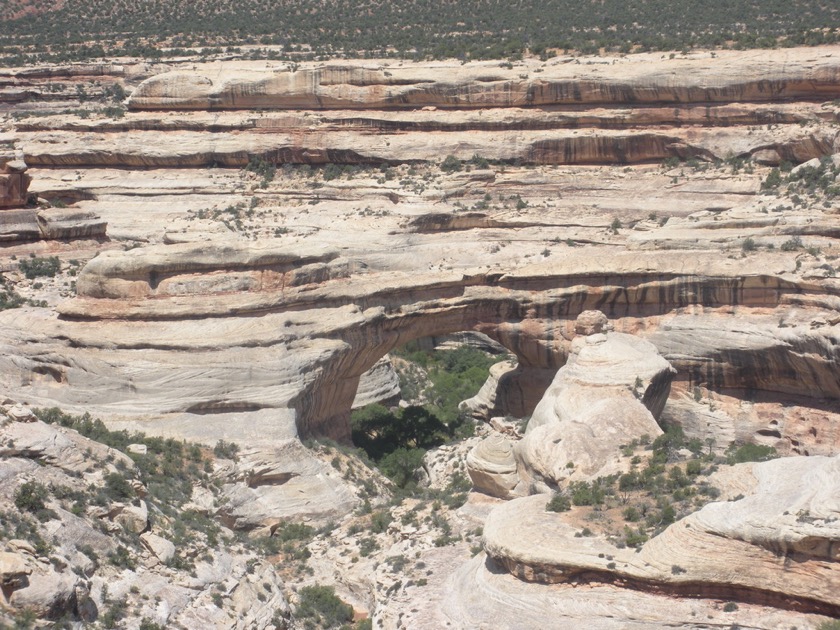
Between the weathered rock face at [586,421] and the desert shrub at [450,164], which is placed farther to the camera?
the desert shrub at [450,164]

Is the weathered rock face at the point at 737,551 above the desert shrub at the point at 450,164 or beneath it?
beneath

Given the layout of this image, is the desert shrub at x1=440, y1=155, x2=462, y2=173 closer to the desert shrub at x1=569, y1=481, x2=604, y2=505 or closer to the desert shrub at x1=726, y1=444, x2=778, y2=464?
the desert shrub at x1=726, y1=444, x2=778, y2=464

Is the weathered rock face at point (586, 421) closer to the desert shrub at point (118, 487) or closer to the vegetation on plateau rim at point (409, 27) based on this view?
the desert shrub at point (118, 487)

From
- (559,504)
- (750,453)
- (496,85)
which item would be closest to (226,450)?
(559,504)

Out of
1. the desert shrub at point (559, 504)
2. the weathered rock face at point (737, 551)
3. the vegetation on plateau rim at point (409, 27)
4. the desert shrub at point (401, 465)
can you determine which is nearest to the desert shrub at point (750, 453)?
the desert shrub at point (559, 504)

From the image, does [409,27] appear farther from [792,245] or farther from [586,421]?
[586,421]

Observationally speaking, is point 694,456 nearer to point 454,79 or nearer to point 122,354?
point 122,354
